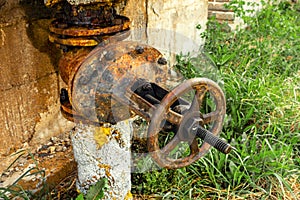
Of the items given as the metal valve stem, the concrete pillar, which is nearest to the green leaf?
the concrete pillar

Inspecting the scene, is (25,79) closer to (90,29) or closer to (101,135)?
(101,135)

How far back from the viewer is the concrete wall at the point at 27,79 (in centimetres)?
197

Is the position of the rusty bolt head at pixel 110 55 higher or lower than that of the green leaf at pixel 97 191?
higher


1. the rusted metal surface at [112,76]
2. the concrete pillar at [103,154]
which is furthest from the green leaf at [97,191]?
the rusted metal surface at [112,76]

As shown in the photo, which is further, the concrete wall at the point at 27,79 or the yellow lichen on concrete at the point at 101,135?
the concrete wall at the point at 27,79

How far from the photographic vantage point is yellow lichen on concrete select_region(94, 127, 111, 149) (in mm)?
1675

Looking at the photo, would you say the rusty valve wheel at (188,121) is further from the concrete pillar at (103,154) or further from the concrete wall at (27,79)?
the concrete wall at (27,79)

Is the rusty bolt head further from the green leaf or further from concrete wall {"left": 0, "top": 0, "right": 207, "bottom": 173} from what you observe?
concrete wall {"left": 0, "top": 0, "right": 207, "bottom": 173}

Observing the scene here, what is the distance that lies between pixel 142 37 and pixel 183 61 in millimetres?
609

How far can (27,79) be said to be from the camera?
6.88 ft

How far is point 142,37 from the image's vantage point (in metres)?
2.80

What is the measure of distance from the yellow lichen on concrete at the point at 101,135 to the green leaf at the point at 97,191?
17 cm

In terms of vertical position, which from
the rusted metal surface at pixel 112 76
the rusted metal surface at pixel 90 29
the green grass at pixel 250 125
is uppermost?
the rusted metal surface at pixel 90 29

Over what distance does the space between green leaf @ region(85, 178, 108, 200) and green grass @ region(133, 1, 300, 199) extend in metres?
0.50
